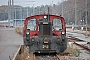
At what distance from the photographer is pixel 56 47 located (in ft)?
47.8

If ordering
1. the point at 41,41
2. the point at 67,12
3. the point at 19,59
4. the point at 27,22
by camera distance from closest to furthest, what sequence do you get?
the point at 19,59 < the point at 41,41 < the point at 27,22 < the point at 67,12

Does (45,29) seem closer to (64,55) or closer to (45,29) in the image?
(45,29)

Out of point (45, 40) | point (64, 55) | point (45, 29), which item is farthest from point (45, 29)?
point (64, 55)

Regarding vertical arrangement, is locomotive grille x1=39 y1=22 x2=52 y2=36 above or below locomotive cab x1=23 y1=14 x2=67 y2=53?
above

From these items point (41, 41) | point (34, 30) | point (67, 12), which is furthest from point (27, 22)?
point (67, 12)

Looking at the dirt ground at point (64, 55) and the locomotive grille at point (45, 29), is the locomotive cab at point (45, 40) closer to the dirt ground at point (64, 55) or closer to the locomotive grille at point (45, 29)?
the locomotive grille at point (45, 29)

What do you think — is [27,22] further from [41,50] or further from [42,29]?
[41,50]

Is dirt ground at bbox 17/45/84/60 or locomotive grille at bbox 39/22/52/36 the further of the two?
locomotive grille at bbox 39/22/52/36

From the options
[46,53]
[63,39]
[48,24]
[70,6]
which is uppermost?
[70,6]

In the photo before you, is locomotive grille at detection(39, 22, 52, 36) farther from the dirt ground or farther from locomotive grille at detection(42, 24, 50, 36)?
the dirt ground

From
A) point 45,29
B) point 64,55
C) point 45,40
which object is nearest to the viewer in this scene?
point 45,40

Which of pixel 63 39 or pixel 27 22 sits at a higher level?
pixel 27 22

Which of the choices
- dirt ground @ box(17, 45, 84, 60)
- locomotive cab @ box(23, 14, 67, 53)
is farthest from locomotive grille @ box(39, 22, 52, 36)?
dirt ground @ box(17, 45, 84, 60)

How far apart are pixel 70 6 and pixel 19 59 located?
275ft
